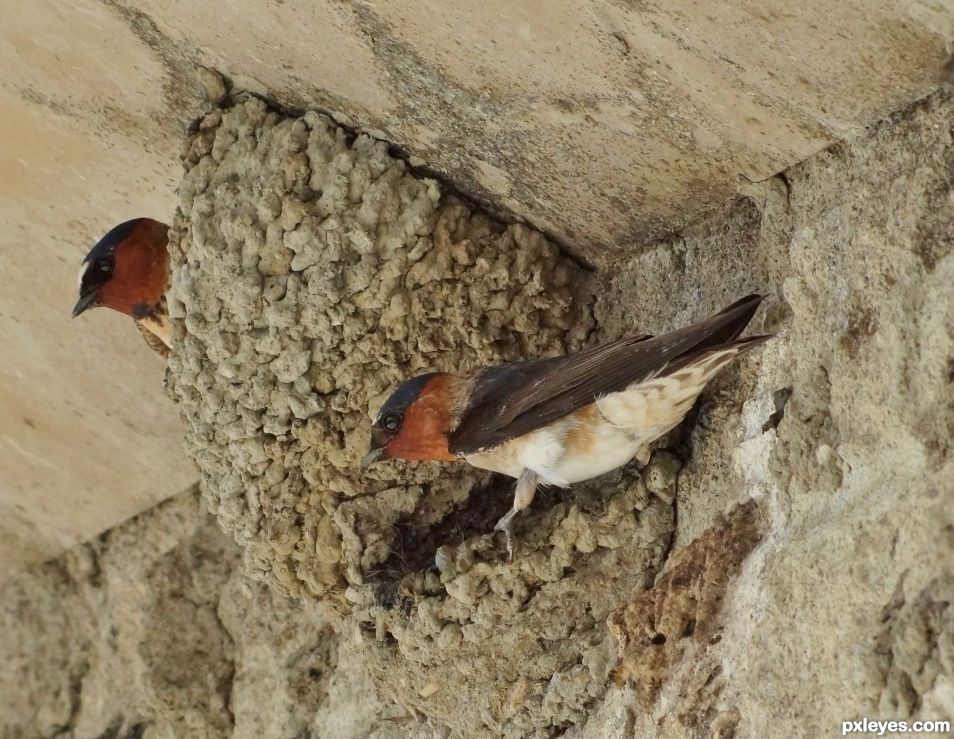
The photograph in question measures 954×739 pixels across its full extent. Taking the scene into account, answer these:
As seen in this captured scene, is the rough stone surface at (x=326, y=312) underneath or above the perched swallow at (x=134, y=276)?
underneath

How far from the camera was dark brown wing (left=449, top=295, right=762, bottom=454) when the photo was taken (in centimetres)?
329

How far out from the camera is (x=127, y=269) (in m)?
4.85

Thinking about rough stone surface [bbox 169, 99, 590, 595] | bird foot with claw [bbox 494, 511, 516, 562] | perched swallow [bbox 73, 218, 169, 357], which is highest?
perched swallow [bbox 73, 218, 169, 357]

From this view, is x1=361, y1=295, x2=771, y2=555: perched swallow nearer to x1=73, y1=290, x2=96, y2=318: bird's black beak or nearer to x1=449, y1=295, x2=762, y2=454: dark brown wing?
x1=449, y1=295, x2=762, y2=454: dark brown wing

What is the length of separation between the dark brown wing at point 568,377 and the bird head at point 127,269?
1.39 m

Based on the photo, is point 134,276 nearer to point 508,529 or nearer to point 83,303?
point 83,303

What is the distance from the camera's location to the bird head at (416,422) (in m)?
4.00

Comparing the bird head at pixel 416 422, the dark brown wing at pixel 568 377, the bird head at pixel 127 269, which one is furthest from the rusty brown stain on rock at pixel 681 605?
the bird head at pixel 127 269

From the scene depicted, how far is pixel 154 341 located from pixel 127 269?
37 cm

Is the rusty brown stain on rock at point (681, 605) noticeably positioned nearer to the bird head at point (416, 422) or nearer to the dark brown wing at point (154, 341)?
the bird head at point (416, 422)

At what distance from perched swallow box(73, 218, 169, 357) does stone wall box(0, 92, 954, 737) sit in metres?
0.38

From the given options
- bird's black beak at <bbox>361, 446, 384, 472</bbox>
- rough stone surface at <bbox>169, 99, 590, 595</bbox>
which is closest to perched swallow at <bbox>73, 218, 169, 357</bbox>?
rough stone surface at <bbox>169, 99, 590, 595</bbox>

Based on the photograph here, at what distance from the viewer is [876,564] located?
2914mm

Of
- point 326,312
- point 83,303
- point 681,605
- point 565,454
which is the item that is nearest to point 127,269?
point 83,303
